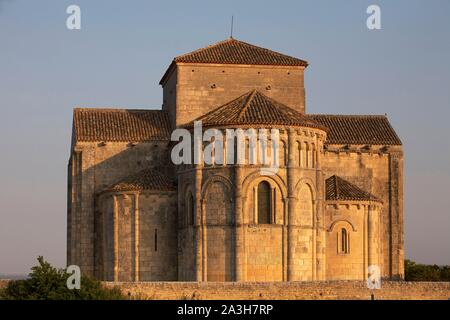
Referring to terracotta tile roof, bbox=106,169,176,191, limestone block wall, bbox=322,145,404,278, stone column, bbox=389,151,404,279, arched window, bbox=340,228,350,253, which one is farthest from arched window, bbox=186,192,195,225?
stone column, bbox=389,151,404,279

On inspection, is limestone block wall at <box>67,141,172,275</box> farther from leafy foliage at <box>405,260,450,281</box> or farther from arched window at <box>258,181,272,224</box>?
leafy foliage at <box>405,260,450,281</box>

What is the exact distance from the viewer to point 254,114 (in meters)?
53.4

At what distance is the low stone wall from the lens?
47.3m

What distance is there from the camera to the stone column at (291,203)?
5221 centimetres

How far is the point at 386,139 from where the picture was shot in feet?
197

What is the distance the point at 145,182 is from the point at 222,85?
569 cm

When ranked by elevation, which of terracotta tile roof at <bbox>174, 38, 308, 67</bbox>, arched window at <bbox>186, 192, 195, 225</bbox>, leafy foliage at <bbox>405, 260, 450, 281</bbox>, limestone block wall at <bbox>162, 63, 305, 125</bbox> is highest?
terracotta tile roof at <bbox>174, 38, 308, 67</bbox>

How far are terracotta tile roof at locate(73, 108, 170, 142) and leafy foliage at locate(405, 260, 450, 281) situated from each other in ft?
53.1

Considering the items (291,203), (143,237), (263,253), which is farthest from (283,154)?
(143,237)

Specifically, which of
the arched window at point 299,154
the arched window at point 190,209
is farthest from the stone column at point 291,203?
the arched window at point 190,209
